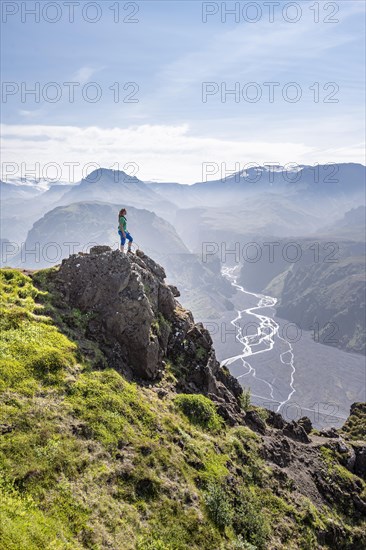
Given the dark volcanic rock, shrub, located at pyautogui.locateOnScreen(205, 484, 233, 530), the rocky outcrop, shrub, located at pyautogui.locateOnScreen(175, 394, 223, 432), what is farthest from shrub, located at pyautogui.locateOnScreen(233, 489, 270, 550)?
the dark volcanic rock

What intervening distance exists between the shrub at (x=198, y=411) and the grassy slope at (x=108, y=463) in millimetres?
112

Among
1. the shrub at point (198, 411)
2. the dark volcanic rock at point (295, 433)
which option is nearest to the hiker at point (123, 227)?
Result: the shrub at point (198, 411)

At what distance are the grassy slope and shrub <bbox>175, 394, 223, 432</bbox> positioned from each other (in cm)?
11

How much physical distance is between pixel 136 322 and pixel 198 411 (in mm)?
8739

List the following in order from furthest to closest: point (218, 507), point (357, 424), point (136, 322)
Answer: point (357, 424) → point (136, 322) → point (218, 507)

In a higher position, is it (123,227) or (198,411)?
(123,227)

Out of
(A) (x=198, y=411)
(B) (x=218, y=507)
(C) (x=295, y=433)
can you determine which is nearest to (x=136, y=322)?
(A) (x=198, y=411)

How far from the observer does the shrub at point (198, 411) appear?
1223 inches

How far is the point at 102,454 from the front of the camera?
22.5 metres

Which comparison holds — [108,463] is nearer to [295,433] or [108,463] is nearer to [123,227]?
[123,227]

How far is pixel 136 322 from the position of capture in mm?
33094

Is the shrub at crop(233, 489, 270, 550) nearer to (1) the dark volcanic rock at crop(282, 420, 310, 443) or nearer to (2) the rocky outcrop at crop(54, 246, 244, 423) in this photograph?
(2) the rocky outcrop at crop(54, 246, 244, 423)

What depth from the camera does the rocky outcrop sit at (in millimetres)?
32156

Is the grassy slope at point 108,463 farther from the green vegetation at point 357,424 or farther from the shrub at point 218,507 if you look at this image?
the green vegetation at point 357,424
